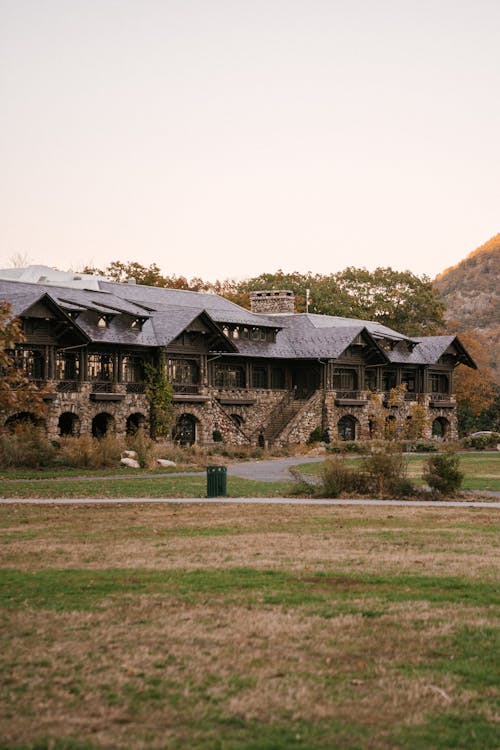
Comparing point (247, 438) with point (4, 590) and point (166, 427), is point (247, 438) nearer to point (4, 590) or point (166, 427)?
point (166, 427)

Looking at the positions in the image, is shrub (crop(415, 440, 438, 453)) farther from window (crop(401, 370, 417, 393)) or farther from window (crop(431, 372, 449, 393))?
window (crop(431, 372, 449, 393))

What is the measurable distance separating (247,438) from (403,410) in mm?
15509

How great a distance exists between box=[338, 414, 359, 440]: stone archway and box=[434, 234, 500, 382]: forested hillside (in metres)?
55.9

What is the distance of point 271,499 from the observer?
2622 cm

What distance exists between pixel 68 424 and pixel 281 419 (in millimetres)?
15669

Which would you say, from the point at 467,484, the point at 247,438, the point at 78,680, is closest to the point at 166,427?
the point at 247,438

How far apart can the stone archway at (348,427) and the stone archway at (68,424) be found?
20.0 meters

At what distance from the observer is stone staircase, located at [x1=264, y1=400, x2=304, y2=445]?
65.6 metres

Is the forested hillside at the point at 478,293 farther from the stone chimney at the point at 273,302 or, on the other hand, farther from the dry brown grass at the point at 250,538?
the dry brown grass at the point at 250,538

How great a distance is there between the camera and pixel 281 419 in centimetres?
6719

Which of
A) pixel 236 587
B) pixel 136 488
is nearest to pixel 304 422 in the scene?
pixel 136 488

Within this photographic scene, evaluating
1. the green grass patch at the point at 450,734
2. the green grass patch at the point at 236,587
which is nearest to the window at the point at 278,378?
the green grass patch at the point at 236,587

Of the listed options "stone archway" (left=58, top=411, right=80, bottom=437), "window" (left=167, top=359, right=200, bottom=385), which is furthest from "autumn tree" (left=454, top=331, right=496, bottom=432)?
"stone archway" (left=58, top=411, right=80, bottom=437)

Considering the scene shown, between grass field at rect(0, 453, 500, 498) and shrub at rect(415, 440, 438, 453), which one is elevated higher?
shrub at rect(415, 440, 438, 453)
